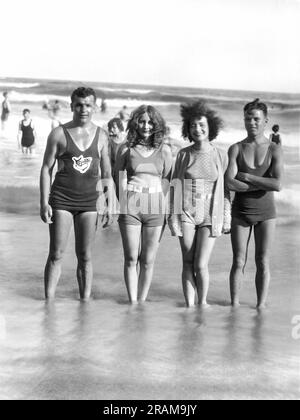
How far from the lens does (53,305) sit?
13.9 ft

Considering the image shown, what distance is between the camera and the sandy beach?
338cm

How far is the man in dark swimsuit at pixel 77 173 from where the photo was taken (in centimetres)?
407

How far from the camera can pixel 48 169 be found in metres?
4.09

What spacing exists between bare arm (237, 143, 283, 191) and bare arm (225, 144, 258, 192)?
3 cm

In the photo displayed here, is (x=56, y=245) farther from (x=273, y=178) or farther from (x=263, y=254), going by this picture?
(x=273, y=178)

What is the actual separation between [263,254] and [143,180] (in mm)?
825

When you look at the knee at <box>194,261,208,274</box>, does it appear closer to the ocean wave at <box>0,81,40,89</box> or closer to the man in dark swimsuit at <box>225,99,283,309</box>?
the man in dark swimsuit at <box>225,99,283,309</box>

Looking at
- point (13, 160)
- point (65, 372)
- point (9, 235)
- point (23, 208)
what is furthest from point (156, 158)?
point (13, 160)

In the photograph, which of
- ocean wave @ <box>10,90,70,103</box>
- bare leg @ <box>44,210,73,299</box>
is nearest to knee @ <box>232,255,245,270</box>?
bare leg @ <box>44,210,73,299</box>

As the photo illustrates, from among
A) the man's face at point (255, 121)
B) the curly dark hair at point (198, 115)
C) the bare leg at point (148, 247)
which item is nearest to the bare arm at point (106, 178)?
the bare leg at point (148, 247)

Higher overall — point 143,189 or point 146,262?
point 143,189

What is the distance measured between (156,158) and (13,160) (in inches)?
109

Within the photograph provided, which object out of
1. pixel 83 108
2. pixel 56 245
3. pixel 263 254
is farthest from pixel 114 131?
pixel 263 254
